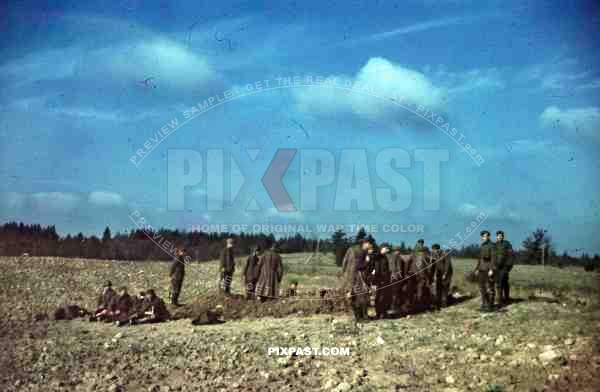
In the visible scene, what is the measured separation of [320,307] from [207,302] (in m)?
2.12

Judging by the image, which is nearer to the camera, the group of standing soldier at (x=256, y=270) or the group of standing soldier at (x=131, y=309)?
the group of standing soldier at (x=131, y=309)

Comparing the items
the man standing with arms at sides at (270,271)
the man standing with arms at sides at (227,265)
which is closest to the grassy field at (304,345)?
the man standing with arms at sides at (227,265)

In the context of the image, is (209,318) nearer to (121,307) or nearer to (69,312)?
(121,307)

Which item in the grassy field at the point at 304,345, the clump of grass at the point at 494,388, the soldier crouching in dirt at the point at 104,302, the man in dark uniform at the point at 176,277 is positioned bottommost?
the clump of grass at the point at 494,388

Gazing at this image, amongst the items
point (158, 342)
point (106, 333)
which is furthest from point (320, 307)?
point (106, 333)

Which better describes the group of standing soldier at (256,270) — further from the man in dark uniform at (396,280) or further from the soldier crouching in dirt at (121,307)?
the man in dark uniform at (396,280)

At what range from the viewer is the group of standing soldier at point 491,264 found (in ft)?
34.6

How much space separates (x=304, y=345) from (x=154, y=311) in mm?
3067

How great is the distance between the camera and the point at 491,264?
10.5 meters

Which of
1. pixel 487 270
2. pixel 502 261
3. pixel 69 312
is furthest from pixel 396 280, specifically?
pixel 69 312

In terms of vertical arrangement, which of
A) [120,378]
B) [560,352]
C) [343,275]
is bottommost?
[120,378]

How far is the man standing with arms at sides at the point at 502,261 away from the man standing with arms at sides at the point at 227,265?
4.98m

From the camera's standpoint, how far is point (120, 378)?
883 cm

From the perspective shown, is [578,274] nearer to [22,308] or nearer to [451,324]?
[451,324]
